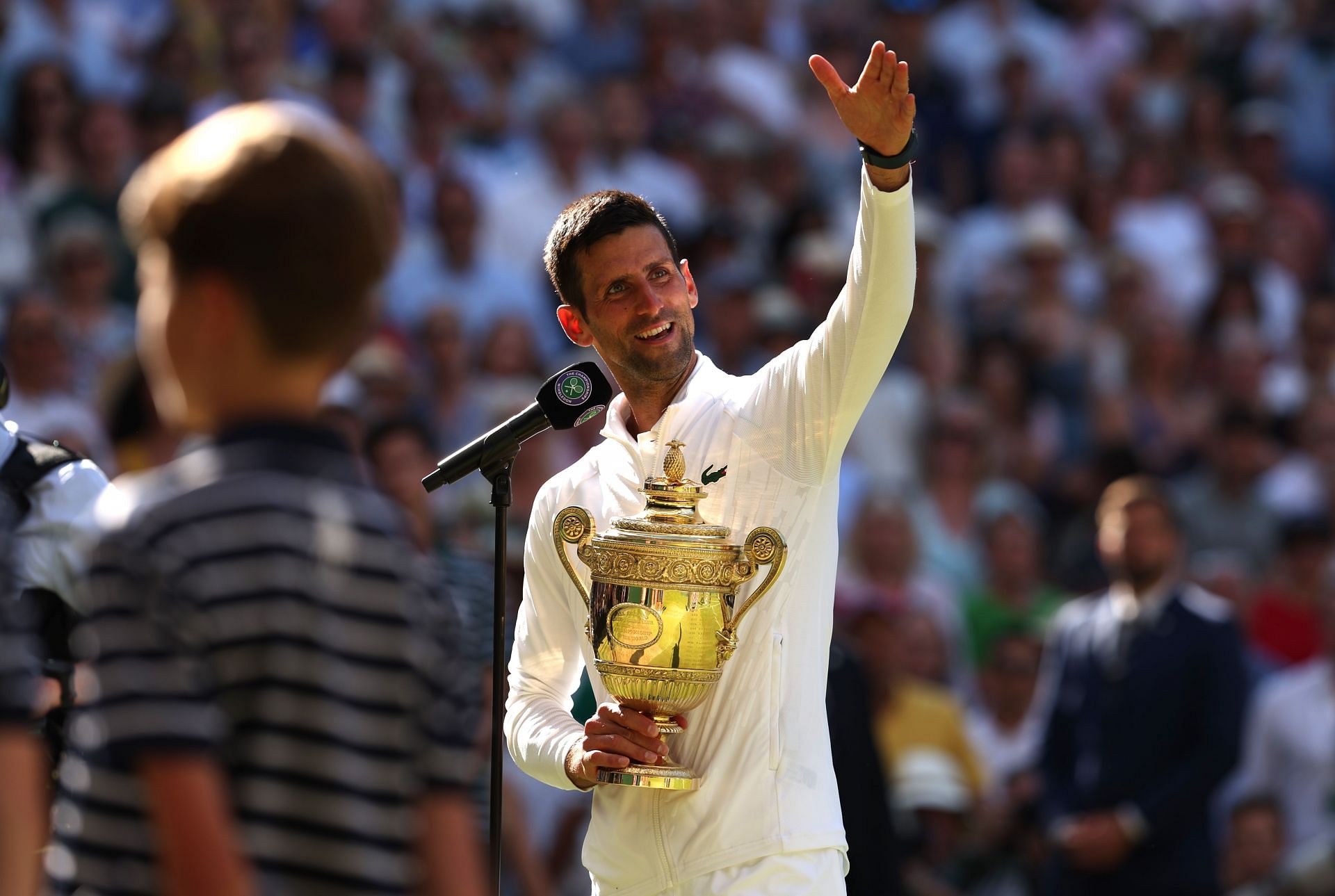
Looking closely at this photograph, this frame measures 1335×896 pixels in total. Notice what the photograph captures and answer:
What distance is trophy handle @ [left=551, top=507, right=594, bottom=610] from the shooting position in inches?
154

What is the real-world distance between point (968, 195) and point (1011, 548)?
3334 mm

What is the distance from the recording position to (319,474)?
219 cm

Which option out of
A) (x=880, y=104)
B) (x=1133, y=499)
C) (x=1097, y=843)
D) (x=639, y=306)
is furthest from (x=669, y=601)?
(x=1133, y=499)

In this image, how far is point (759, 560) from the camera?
12.2 ft

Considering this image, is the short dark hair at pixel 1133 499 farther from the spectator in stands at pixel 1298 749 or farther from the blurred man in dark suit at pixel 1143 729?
the spectator in stands at pixel 1298 749

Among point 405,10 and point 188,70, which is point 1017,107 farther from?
point 188,70

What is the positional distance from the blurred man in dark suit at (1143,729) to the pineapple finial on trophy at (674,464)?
4.31m

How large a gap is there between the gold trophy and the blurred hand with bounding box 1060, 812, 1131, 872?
4169 millimetres

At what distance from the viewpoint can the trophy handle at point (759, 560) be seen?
12.2 feet

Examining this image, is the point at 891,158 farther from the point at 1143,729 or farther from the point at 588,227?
the point at 1143,729

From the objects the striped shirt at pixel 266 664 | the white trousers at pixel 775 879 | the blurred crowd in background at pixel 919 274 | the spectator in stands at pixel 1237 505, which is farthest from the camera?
the spectator in stands at pixel 1237 505

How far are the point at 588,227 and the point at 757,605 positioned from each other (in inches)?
33.5

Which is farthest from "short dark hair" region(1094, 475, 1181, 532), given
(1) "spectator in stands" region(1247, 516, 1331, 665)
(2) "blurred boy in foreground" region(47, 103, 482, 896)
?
(2) "blurred boy in foreground" region(47, 103, 482, 896)

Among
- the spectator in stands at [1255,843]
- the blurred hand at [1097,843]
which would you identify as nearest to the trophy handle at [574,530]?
the blurred hand at [1097,843]
